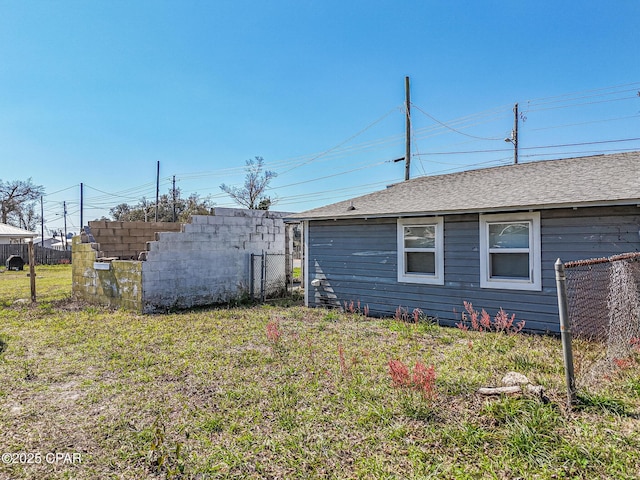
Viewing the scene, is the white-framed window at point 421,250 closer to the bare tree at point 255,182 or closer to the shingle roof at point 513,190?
the shingle roof at point 513,190

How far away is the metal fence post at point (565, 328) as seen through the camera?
2.85 m

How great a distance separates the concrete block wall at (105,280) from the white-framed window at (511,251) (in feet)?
24.4

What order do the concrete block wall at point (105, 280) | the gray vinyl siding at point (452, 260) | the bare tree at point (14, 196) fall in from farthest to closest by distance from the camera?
the bare tree at point (14, 196) → the concrete block wall at point (105, 280) → the gray vinyl siding at point (452, 260)

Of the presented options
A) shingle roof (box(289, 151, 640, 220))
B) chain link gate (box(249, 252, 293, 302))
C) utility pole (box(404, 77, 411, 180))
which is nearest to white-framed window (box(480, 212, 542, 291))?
shingle roof (box(289, 151, 640, 220))

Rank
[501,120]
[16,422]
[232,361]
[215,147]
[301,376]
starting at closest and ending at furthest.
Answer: [16,422] < [301,376] < [232,361] < [501,120] < [215,147]

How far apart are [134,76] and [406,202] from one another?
1008cm

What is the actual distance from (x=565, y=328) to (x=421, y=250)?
184 inches

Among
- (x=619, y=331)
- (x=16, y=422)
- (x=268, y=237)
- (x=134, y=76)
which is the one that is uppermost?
(x=134, y=76)

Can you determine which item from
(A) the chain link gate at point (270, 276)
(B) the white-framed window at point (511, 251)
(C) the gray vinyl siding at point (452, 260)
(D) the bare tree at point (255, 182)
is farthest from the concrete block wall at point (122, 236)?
(D) the bare tree at point (255, 182)

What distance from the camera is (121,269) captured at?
9008mm

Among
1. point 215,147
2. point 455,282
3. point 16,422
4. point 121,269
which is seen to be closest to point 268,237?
point 121,269

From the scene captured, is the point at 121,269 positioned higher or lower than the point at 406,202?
lower

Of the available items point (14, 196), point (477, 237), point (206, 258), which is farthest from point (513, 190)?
point (14, 196)

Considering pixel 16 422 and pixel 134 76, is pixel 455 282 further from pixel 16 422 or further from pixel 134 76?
pixel 134 76
